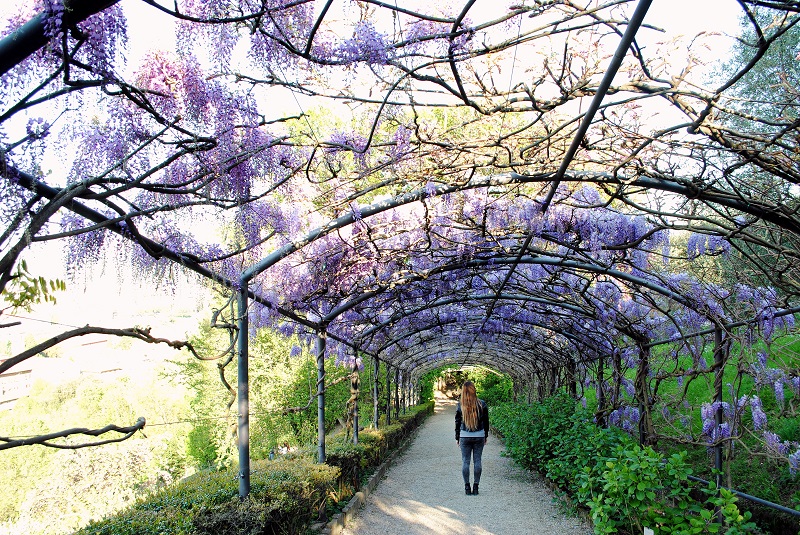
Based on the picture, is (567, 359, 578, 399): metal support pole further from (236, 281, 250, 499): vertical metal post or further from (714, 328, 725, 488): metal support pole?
(236, 281, 250, 499): vertical metal post

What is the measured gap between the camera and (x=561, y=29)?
9.08 ft

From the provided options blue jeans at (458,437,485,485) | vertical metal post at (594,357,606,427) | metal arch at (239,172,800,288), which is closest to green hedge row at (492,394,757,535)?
vertical metal post at (594,357,606,427)

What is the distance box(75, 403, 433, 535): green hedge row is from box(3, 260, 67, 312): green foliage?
5.68 feet

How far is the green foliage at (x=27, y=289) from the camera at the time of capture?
168 cm

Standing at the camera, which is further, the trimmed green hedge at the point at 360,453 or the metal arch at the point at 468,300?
the metal arch at the point at 468,300

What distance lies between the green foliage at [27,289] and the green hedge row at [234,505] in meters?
1.73

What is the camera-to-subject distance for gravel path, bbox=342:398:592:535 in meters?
6.32

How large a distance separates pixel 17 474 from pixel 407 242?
118ft

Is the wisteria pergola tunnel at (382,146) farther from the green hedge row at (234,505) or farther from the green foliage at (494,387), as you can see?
the green foliage at (494,387)

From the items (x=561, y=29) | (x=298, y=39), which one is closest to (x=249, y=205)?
(x=298, y=39)

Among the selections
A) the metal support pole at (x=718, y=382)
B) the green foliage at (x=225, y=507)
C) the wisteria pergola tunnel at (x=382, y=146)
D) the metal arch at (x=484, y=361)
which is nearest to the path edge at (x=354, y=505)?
the green foliage at (x=225, y=507)

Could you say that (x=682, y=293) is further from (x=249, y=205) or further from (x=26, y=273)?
(x=26, y=273)

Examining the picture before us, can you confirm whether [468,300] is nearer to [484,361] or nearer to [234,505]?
[234,505]

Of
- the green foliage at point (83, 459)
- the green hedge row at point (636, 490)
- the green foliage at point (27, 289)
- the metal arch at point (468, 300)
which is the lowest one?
the green foliage at point (83, 459)
